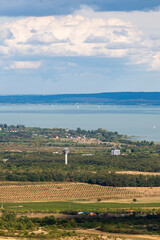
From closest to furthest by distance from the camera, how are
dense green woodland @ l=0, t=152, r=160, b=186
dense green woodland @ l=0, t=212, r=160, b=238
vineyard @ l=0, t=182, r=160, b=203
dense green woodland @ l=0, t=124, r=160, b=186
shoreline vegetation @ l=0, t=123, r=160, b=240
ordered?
1. dense green woodland @ l=0, t=212, r=160, b=238
2. shoreline vegetation @ l=0, t=123, r=160, b=240
3. vineyard @ l=0, t=182, r=160, b=203
4. dense green woodland @ l=0, t=152, r=160, b=186
5. dense green woodland @ l=0, t=124, r=160, b=186

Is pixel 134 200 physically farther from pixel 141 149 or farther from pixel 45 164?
pixel 141 149

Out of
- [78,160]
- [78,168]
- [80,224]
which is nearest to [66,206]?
[80,224]

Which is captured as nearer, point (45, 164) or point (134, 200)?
point (134, 200)

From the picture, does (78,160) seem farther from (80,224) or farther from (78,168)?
(80,224)

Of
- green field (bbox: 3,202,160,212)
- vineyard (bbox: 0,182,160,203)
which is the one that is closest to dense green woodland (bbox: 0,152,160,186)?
vineyard (bbox: 0,182,160,203)

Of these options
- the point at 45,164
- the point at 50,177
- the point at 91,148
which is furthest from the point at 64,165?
the point at 91,148

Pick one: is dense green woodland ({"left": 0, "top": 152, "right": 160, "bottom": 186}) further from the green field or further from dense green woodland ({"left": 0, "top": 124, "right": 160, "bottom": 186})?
the green field

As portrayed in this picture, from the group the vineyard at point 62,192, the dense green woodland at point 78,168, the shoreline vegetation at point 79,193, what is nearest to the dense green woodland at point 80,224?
the shoreline vegetation at point 79,193
